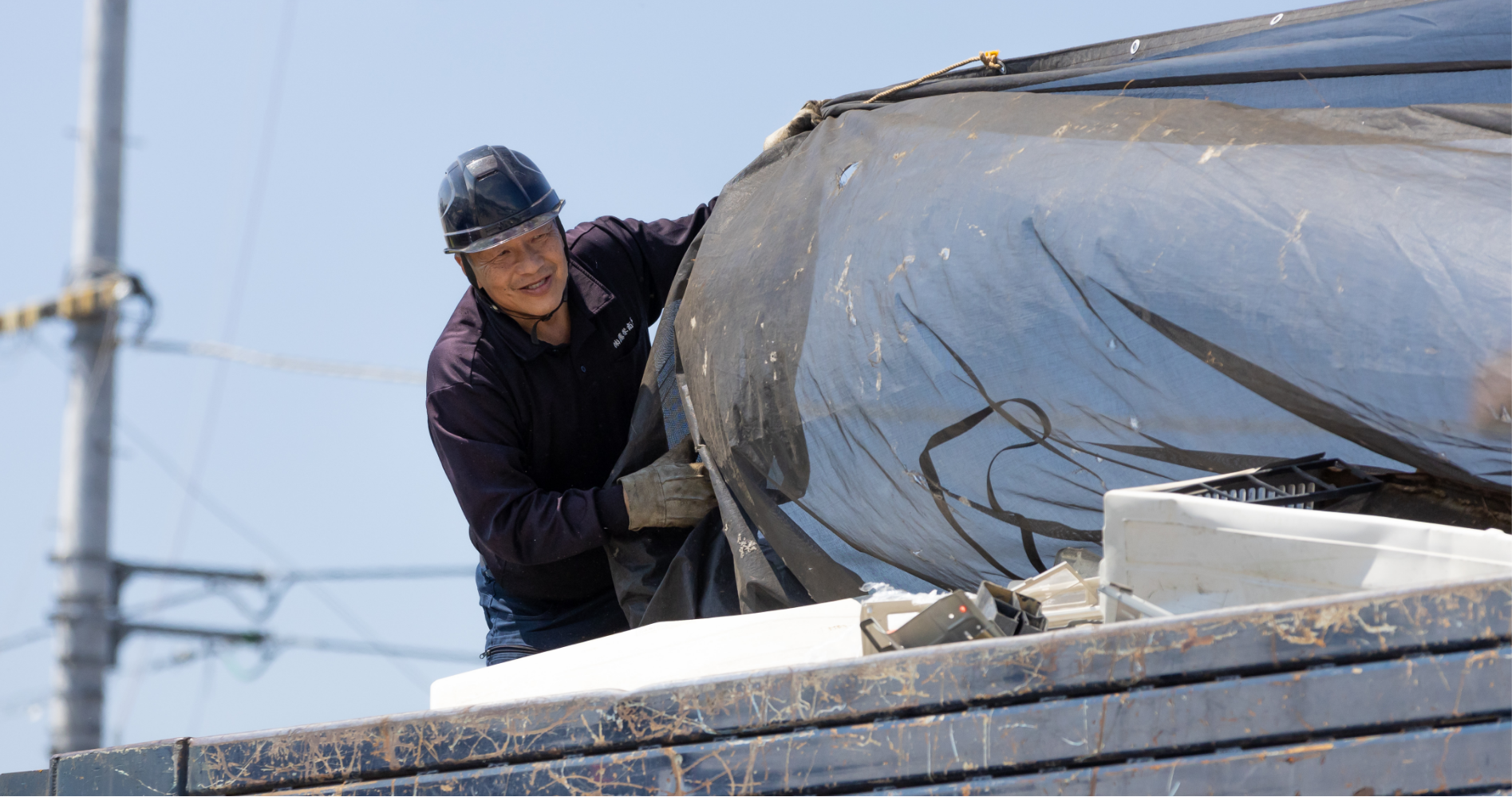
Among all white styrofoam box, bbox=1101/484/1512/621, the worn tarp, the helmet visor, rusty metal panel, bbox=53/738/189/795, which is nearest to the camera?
white styrofoam box, bbox=1101/484/1512/621

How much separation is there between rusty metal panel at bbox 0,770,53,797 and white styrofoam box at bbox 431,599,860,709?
19.9 inches

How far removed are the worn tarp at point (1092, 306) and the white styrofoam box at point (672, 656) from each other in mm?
452

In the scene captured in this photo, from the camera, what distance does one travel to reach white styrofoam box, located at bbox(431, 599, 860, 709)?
178 cm

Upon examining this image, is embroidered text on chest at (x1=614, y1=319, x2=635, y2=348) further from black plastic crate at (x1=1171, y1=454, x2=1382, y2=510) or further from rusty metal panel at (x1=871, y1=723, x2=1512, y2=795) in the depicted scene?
rusty metal panel at (x1=871, y1=723, x2=1512, y2=795)

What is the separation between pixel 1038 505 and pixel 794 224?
74 centimetres

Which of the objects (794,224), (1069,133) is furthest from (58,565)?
(1069,133)

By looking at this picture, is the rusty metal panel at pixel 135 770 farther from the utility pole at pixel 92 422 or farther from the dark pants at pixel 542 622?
the utility pole at pixel 92 422

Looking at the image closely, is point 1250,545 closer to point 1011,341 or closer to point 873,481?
point 1011,341

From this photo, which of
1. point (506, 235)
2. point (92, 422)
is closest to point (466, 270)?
point (506, 235)

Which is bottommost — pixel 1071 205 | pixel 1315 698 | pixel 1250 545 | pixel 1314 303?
pixel 1315 698

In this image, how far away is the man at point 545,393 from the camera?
305 centimetres

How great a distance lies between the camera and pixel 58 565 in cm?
927

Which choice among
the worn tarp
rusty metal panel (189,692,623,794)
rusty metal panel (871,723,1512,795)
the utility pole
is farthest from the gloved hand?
the utility pole

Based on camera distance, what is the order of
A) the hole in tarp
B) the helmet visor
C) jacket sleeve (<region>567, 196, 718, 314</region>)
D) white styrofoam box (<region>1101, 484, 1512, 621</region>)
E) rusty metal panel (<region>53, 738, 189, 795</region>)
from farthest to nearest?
1. jacket sleeve (<region>567, 196, 718, 314</region>)
2. the helmet visor
3. the hole in tarp
4. rusty metal panel (<region>53, 738, 189, 795</region>)
5. white styrofoam box (<region>1101, 484, 1512, 621</region>)
